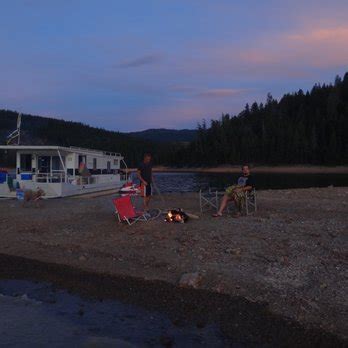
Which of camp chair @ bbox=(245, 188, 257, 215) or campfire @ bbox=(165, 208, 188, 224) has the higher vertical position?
camp chair @ bbox=(245, 188, 257, 215)

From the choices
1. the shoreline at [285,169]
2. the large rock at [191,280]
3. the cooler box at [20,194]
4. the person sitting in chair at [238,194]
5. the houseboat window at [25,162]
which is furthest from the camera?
the shoreline at [285,169]

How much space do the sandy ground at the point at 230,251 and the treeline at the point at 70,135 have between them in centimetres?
11078

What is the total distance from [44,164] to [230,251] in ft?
66.7

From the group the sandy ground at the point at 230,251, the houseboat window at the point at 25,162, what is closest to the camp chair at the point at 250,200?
the sandy ground at the point at 230,251

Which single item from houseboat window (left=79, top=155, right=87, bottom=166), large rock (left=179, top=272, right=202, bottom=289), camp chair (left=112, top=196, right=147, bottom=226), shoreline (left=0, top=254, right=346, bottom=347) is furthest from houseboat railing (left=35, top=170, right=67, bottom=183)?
large rock (left=179, top=272, right=202, bottom=289)

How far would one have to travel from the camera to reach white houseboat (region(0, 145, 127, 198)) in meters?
26.3

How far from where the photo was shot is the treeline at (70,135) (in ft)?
427

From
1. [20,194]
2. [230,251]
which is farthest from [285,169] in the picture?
[230,251]

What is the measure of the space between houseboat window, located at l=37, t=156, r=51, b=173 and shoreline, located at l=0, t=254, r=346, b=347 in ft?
61.9

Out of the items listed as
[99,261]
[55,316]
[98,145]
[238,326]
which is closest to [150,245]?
[99,261]

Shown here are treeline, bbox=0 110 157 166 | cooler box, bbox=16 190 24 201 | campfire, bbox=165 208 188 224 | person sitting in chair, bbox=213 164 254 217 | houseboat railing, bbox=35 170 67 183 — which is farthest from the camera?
treeline, bbox=0 110 157 166

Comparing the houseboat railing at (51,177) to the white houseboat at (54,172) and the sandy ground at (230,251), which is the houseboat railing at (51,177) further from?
the sandy ground at (230,251)

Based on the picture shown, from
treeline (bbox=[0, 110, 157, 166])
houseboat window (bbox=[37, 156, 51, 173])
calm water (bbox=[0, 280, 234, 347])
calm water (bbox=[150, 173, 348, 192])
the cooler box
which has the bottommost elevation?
calm water (bbox=[150, 173, 348, 192])

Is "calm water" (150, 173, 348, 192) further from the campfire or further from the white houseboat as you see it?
the campfire
